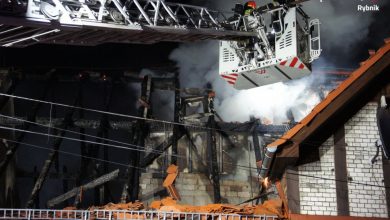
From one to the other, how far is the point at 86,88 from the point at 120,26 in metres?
12.3

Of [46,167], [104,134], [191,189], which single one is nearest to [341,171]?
[191,189]

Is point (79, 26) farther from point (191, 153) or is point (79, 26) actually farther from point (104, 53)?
point (104, 53)

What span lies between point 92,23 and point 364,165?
19.7ft

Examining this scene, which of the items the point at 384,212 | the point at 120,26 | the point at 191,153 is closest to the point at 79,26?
the point at 120,26

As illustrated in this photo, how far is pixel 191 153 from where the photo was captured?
16.8m

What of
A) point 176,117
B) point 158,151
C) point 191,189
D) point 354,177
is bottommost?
point 191,189

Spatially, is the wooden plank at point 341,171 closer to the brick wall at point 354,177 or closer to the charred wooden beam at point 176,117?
the brick wall at point 354,177

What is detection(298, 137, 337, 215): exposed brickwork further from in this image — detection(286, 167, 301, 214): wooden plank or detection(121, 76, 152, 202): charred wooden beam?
detection(121, 76, 152, 202): charred wooden beam

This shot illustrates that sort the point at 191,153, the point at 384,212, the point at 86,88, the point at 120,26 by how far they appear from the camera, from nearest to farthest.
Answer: the point at 384,212 < the point at 120,26 < the point at 191,153 < the point at 86,88

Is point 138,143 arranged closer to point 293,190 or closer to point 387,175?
point 293,190

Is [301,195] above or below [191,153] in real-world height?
below

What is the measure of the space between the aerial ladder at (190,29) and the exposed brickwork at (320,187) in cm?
344

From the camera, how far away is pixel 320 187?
26.8 ft

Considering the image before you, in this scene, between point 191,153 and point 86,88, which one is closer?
point 191,153
